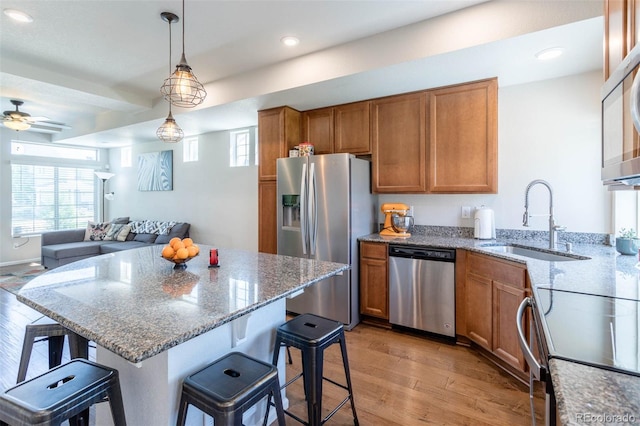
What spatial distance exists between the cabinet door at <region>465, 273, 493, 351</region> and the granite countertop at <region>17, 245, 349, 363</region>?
53.5 inches

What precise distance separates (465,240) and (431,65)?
1.61 metres

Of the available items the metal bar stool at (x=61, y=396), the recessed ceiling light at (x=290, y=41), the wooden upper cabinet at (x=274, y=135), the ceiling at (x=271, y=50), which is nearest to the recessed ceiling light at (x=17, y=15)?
the ceiling at (x=271, y=50)

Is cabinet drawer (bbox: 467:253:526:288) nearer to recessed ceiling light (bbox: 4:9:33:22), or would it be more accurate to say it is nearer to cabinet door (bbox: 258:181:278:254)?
cabinet door (bbox: 258:181:278:254)

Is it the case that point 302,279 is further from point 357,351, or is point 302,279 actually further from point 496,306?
point 496,306

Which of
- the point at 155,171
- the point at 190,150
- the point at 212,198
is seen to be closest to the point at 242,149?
the point at 212,198

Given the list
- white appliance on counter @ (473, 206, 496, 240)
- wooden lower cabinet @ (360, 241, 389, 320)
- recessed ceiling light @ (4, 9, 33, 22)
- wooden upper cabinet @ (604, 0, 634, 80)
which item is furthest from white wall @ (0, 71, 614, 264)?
recessed ceiling light @ (4, 9, 33, 22)

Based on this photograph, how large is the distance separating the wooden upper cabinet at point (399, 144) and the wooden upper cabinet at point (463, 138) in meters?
0.09

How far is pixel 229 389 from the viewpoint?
1104mm

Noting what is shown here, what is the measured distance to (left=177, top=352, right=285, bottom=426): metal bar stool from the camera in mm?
1047

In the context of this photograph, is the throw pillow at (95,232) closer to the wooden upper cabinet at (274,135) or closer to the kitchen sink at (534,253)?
the wooden upper cabinet at (274,135)

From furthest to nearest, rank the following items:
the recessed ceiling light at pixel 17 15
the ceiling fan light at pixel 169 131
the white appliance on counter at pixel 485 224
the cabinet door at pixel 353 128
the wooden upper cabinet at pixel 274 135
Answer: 1. the wooden upper cabinet at pixel 274 135
2. the cabinet door at pixel 353 128
3. the white appliance on counter at pixel 485 224
4. the ceiling fan light at pixel 169 131
5. the recessed ceiling light at pixel 17 15

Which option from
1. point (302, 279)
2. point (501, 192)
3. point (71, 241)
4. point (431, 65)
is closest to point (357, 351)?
point (302, 279)

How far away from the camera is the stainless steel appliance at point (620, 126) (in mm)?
978

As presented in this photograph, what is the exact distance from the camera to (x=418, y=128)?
3055 mm
